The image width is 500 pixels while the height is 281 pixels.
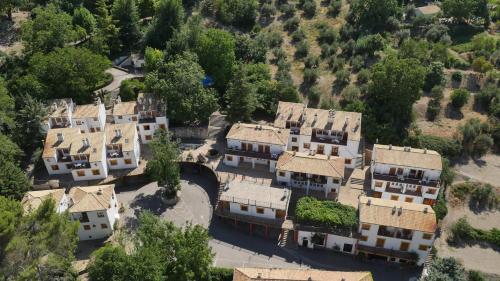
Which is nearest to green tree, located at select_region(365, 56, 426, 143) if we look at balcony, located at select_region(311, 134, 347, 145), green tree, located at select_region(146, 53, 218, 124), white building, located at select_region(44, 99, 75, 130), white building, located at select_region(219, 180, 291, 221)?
balcony, located at select_region(311, 134, 347, 145)

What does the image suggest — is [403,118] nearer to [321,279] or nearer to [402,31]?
[402,31]

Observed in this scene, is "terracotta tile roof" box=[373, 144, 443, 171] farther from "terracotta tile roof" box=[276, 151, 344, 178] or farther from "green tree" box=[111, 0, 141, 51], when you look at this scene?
"green tree" box=[111, 0, 141, 51]

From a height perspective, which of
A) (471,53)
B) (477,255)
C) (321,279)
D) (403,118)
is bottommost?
(477,255)

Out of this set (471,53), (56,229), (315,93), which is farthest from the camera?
(471,53)

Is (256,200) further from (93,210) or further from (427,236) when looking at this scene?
(427,236)

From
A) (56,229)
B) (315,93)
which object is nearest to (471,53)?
(315,93)

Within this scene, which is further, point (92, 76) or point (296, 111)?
point (92, 76)
